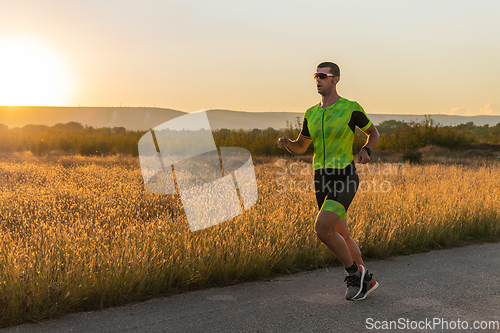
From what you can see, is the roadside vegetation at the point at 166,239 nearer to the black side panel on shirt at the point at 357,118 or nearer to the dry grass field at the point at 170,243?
the dry grass field at the point at 170,243

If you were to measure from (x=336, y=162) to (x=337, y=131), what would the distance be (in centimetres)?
30

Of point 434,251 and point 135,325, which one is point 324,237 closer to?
point 135,325

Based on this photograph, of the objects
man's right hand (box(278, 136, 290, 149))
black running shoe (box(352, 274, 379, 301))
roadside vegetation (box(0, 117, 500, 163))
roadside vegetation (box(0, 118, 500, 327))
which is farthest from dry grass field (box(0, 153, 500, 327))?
roadside vegetation (box(0, 117, 500, 163))

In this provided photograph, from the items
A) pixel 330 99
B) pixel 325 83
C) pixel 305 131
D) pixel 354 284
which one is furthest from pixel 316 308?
pixel 325 83

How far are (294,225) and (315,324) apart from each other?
8.78ft

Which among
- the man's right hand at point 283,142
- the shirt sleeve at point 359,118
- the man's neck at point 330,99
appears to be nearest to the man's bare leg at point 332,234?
the man's right hand at point 283,142

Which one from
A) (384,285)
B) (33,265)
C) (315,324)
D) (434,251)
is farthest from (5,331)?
(434,251)

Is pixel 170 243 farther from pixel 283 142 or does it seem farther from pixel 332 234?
pixel 332 234

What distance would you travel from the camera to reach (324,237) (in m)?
4.09

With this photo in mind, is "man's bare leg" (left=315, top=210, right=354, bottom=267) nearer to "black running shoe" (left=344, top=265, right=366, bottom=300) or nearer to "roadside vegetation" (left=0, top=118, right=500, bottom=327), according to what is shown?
"black running shoe" (left=344, top=265, right=366, bottom=300)

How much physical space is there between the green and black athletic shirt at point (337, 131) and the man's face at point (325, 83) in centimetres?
16

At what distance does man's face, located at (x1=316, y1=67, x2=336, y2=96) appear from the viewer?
4195mm

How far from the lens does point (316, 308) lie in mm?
3959

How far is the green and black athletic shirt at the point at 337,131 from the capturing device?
4148mm
